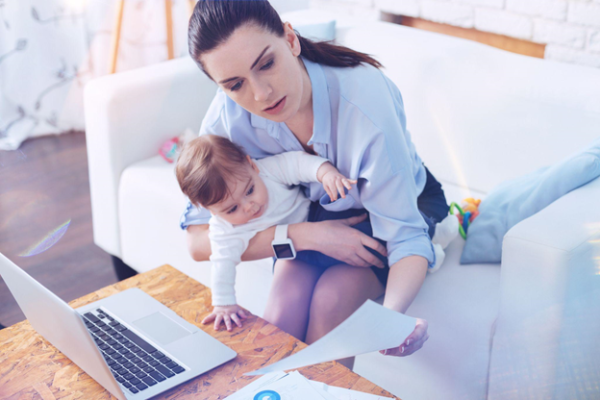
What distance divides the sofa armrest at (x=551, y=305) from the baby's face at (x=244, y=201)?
435mm

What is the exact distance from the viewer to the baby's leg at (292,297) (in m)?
1.06

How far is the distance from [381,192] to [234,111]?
333 mm

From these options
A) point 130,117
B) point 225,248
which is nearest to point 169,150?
point 130,117

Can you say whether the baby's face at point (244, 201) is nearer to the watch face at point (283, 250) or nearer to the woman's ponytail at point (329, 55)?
the watch face at point (283, 250)

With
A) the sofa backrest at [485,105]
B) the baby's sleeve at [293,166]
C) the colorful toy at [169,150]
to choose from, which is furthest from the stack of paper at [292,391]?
the colorful toy at [169,150]

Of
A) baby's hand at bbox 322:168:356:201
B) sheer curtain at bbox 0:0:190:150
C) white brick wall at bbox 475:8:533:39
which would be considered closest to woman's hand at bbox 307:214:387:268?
baby's hand at bbox 322:168:356:201

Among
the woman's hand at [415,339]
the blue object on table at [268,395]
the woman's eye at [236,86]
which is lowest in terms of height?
the blue object on table at [268,395]

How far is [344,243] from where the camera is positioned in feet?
3.43

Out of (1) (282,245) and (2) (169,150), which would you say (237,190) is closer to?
(1) (282,245)

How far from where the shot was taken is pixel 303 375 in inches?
29.9

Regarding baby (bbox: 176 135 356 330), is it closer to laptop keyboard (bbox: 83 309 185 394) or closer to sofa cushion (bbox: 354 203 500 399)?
laptop keyboard (bbox: 83 309 185 394)

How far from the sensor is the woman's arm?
A: 1043 mm

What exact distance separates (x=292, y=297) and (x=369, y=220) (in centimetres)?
21

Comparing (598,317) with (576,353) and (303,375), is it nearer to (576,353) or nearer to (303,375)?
(576,353)
